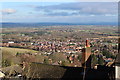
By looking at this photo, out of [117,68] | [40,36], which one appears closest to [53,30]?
[40,36]

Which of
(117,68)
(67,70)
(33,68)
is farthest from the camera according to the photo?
(33,68)

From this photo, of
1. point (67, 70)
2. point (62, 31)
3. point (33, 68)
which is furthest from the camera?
point (62, 31)

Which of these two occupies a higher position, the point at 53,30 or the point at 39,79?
the point at 53,30

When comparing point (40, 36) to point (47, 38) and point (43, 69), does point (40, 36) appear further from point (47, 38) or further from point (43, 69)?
point (43, 69)

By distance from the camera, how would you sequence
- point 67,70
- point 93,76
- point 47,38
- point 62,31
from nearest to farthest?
point 93,76, point 67,70, point 47,38, point 62,31

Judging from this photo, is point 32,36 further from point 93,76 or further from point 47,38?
point 93,76

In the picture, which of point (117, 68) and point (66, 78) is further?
point (66, 78)

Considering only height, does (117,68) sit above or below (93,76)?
above

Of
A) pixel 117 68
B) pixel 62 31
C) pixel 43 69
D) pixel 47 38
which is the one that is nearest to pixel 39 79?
pixel 43 69

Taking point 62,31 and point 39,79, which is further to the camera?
point 62,31
